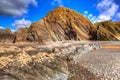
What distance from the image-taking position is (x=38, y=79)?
1285cm

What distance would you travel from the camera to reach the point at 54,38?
75875 mm

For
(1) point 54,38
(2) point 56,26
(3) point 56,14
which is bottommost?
(1) point 54,38

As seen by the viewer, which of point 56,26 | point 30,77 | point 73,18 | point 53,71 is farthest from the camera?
point 73,18

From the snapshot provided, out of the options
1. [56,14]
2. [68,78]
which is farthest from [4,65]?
[56,14]

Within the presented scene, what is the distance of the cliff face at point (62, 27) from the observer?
75500mm

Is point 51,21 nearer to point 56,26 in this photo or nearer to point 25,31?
point 56,26

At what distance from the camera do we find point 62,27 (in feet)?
277

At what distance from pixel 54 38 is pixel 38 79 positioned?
63092mm

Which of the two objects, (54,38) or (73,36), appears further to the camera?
(73,36)

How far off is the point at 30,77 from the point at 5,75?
1.64 meters

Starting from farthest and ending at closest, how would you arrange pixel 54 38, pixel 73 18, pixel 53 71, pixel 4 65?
pixel 73 18 → pixel 54 38 → pixel 53 71 → pixel 4 65

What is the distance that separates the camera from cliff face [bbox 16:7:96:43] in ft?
248

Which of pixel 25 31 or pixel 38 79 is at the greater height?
pixel 25 31

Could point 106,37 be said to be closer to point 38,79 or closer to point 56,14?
point 56,14
